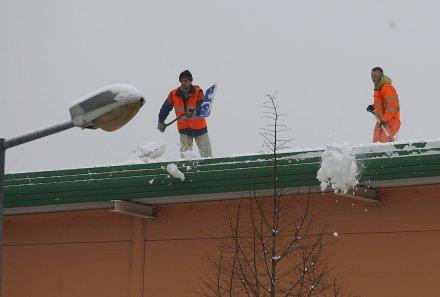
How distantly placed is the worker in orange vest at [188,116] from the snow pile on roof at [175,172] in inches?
122

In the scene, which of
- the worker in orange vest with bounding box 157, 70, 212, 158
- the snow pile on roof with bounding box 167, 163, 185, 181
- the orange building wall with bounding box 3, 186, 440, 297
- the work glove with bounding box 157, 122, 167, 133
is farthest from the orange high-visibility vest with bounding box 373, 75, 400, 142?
the snow pile on roof with bounding box 167, 163, 185, 181

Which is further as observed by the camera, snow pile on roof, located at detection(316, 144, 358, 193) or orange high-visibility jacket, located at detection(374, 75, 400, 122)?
orange high-visibility jacket, located at detection(374, 75, 400, 122)

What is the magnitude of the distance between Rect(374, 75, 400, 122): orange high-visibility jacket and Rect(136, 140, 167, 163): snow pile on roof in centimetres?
366

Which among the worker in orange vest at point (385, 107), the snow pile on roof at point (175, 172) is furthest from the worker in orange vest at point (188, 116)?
the snow pile on roof at point (175, 172)

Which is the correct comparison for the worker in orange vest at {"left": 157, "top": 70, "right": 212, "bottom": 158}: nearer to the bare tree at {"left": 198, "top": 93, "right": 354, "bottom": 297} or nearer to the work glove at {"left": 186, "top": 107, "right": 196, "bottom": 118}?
the work glove at {"left": 186, "top": 107, "right": 196, "bottom": 118}

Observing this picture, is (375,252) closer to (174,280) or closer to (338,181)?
(338,181)

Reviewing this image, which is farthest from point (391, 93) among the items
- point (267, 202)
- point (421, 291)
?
point (421, 291)

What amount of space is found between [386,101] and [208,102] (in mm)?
2805

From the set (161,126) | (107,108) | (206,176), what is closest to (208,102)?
(161,126)

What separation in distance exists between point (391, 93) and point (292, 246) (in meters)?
4.30

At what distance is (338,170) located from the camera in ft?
38.6

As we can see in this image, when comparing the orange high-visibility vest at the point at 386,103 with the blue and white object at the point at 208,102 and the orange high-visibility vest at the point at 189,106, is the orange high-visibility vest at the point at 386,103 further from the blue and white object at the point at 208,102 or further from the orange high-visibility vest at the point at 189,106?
the orange high-visibility vest at the point at 189,106

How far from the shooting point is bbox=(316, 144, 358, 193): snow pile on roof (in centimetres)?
1176

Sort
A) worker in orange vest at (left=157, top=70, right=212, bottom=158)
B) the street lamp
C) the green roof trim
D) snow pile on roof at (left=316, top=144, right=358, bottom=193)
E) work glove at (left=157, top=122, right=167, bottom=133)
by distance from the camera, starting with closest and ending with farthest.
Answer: the street lamp < the green roof trim < snow pile on roof at (left=316, top=144, right=358, bottom=193) < worker in orange vest at (left=157, top=70, right=212, bottom=158) < work glove at (left=157, top=122, right=167, bottom=133)
